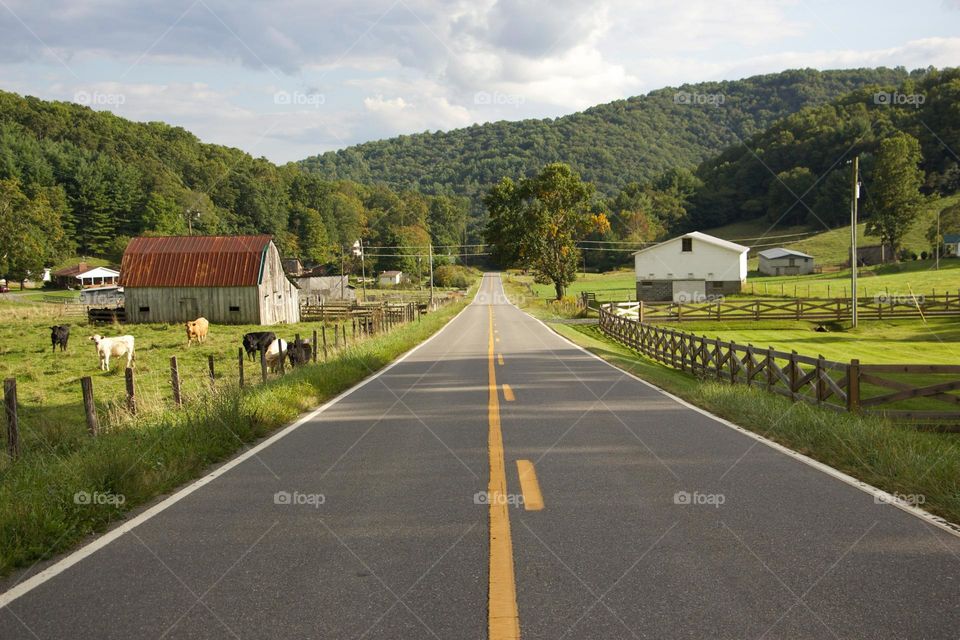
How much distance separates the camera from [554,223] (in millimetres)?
75562

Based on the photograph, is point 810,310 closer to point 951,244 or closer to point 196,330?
point 196,330

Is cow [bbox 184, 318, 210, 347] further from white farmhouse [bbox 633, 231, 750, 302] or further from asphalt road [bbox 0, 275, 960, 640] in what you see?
white farmhouse [bbox 633, 231, 750, 302]

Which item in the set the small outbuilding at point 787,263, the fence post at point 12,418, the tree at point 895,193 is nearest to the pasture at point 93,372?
the fence post at point 12,418

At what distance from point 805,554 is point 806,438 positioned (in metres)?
4.80

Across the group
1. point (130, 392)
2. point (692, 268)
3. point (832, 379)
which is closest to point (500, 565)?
point (130, 392)

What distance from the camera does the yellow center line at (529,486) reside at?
20.9 ft

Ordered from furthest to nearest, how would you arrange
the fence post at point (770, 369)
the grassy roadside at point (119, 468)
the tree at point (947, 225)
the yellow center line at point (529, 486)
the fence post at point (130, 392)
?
the tree at point (947, 225) < the fence post at point (770, 369) < the fence post at point (130, 392) < the yellow center line at point (529, 486) < the grassy roadside at point (119, 468)

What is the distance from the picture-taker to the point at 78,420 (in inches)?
569

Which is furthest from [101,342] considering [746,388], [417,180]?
[417,180]

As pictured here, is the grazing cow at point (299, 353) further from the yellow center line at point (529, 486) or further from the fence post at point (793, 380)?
the yellow center line at point (529, 486)

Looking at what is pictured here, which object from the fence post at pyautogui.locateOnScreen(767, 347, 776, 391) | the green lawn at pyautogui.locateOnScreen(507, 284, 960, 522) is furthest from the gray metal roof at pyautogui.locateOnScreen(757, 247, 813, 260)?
the green lawn at pyautogui.locateOnScreen(507, 284, 960, 522)

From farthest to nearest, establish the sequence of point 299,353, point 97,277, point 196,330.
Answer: point 97,277
point 196,330
point 299,353

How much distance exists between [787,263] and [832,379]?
96.0m

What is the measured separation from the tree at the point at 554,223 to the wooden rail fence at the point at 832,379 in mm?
49745
